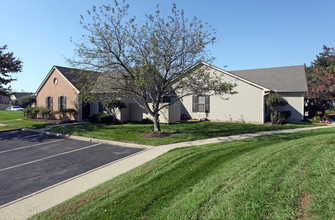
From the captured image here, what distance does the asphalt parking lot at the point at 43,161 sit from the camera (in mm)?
6613

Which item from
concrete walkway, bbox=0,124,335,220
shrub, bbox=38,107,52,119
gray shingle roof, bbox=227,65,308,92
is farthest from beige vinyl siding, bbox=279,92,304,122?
shrub, bbox=38,107,52,119

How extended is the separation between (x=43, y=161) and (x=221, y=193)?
798 cm

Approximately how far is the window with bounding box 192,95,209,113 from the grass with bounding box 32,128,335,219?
1444 centimetres

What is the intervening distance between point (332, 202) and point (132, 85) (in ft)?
39.4

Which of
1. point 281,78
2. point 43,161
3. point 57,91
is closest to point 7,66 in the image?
point 57,91

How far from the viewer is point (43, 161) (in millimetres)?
9141

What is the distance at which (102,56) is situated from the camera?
12734 millimetres

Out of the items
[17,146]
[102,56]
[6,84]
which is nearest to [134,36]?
[102,56]

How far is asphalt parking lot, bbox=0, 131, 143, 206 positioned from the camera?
6.61m

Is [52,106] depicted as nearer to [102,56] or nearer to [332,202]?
[102,56]

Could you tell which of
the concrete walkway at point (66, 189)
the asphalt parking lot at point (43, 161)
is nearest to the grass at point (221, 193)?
the concrete walkway at point (66, 189)

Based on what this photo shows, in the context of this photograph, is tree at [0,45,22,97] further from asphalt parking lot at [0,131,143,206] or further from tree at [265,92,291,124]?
tree at [265,92,291,124]

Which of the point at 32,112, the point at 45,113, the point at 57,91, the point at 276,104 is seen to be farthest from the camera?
the point at 32,112

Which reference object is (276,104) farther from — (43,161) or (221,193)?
(43,161)
